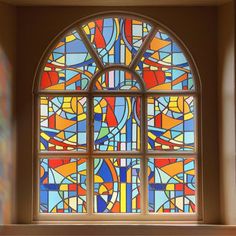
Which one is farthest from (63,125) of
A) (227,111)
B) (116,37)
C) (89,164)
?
(227,111)

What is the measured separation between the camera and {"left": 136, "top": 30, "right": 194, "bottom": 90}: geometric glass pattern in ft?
13.3

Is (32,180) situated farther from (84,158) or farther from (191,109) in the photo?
(191,109)

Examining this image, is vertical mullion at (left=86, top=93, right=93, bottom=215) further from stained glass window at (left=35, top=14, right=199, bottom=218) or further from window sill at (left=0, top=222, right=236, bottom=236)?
window sill at (left=0, top=222, right=236, bottom=236)

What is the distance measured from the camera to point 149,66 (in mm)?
4059

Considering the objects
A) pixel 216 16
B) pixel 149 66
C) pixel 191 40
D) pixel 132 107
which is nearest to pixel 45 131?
pixel 132 107

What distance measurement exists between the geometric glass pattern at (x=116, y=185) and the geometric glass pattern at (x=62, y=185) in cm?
12

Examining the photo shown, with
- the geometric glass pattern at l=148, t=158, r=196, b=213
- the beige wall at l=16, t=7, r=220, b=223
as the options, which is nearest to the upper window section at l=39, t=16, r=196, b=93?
the beige wall at l=16, t=7, r=220, b=223

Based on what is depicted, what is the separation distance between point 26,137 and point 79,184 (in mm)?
577

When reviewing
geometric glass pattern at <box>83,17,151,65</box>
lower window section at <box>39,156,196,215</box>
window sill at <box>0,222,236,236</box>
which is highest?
geometric glass pattern at <box>83,17,151,65</box>

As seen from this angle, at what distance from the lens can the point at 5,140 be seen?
387 cm

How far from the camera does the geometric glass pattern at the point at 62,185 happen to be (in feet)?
13.2

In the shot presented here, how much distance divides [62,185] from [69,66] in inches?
38.6

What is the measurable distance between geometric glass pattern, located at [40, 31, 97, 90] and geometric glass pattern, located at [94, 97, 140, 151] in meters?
0.23

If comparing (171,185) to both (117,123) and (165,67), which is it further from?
(165,67)
